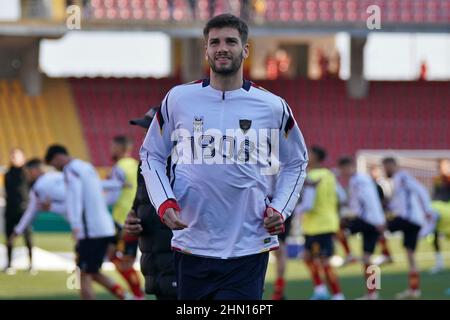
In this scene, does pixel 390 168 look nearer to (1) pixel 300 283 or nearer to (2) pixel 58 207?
(1) pixel 300 283

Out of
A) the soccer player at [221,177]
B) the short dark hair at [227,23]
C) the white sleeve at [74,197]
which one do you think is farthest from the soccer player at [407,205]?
the short dark hair at [227,23]

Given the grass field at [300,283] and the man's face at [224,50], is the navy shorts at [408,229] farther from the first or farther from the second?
the man's face at [224,50]

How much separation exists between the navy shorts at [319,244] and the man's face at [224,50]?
31.8ft

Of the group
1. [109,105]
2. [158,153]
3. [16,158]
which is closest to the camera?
[158,153]

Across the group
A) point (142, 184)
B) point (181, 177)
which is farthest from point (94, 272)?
point (181, 177)

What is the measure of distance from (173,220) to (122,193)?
8.86m

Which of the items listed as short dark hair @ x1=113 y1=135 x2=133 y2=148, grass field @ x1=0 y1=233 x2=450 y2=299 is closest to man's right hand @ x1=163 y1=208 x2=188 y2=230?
grass field @ x1=0 y1=233 x2=450 y2=299

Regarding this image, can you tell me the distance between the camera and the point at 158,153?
674 cm

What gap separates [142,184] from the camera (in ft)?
29.0

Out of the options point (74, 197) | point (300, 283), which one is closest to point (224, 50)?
point (74, 197)

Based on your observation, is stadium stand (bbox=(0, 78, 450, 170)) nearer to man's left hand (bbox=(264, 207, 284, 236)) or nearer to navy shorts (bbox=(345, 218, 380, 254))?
navy shorts (bbox=(345, 218, 380, 254))

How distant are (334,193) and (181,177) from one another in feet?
32.3

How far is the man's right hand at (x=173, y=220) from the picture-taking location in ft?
20.9

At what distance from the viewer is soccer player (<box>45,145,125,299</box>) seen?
1252cm
